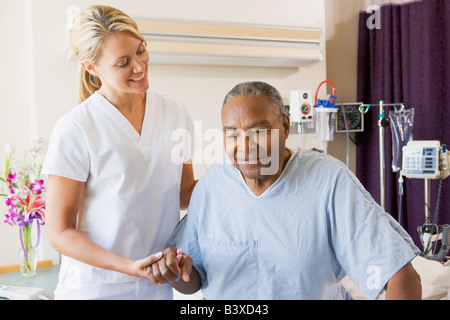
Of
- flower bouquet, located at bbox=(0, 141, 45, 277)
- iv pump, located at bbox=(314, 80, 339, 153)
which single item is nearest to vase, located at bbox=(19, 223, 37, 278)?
flower bouquet, located at bbox=(0, 141, 45, 277)

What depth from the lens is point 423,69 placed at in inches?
119

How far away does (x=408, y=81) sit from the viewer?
3.13 meters

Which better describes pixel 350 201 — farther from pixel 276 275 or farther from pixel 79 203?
pixel 79 203

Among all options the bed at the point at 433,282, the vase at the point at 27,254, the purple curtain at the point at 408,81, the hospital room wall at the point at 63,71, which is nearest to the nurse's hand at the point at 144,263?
the bed at the point at 433,282

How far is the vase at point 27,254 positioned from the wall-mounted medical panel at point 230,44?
1107mm

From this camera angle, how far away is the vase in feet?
7.07

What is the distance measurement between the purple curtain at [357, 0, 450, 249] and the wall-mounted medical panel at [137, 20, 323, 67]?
653 mm

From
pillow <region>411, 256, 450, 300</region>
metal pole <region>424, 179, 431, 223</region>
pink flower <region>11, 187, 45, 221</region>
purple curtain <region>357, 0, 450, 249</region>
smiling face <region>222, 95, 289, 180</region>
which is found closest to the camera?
smiling face <region>222, 95, 289, 180</region>

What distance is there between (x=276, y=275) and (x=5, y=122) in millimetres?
2036

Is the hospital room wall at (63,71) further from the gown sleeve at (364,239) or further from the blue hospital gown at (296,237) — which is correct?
the gown sleeve at (364,239)

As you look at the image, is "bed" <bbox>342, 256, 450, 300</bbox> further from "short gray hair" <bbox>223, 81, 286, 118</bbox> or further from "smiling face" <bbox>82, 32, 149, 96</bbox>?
"smiling face" <bbox>82, 32, 149, 96</bbox>

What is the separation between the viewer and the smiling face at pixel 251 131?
3.51 feet

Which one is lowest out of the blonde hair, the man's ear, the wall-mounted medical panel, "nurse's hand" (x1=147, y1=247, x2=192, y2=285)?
"nurse's hand" (x1=147, y1=247, x2=192, y2=285)

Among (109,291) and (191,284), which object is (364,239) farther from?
(109,291)
